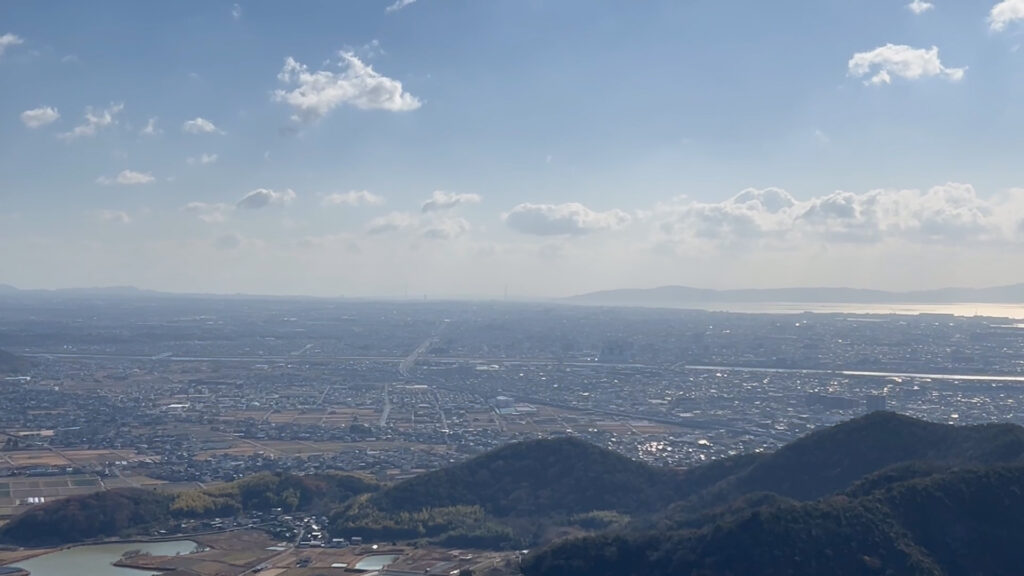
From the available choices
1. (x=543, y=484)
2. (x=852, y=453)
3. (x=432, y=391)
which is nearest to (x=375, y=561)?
(x=543, y=484)

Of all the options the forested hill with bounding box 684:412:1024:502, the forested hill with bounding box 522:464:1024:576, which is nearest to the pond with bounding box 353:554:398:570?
the forested hill with bounding box 522:464:1024:576

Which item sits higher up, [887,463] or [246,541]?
[887,463]

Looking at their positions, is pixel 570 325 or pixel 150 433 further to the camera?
pixel 570 325

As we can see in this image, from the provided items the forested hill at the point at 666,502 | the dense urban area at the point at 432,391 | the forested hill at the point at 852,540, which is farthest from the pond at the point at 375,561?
the dense urban area at the point at 432,391

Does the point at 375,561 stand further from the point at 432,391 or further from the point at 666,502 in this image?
the point at 432,391

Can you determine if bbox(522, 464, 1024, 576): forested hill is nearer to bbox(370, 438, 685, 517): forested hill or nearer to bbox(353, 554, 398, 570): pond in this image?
bbox(353, 554, 398, 570): pond

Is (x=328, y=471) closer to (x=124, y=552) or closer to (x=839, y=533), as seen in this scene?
(x=124, y=552)

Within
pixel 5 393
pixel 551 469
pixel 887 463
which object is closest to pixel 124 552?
pixel 551 469

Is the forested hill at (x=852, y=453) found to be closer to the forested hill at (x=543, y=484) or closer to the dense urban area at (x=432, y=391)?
the forested hill at (x=543, y=484)
